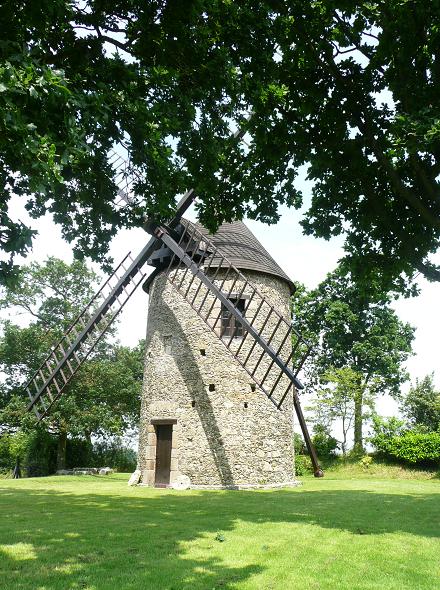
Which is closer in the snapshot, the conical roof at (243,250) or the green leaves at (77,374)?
the conical roof at (243,250)

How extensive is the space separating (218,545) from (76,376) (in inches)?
874

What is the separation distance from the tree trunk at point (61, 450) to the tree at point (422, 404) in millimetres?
22176

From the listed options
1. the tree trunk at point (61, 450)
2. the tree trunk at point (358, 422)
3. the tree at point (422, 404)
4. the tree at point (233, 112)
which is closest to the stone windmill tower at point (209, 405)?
the tree at point (233, 112)

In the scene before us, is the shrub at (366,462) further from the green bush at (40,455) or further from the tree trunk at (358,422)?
the green bush at (40,455)

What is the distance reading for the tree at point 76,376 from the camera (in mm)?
26266

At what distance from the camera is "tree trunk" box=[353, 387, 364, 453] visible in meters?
28.0

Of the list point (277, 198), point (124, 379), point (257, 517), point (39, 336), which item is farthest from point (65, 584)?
point (39, 336)

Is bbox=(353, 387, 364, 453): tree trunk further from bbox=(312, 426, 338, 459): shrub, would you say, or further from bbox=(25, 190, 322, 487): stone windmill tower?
bbox=(25, 190, 322, 487): stone windmill tower

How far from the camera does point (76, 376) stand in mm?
27422

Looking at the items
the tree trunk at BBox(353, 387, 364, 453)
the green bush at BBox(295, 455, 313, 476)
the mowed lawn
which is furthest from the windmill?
the tree trunk at BBox(353, 387, 364, 453)

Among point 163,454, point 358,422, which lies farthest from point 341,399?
point 163,454

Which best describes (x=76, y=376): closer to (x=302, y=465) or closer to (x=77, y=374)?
(x=77, y=374)

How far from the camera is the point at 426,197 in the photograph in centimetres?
967

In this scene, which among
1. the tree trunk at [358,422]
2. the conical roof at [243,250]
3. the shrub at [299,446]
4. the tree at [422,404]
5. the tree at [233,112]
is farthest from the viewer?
the tree at [422,404]
